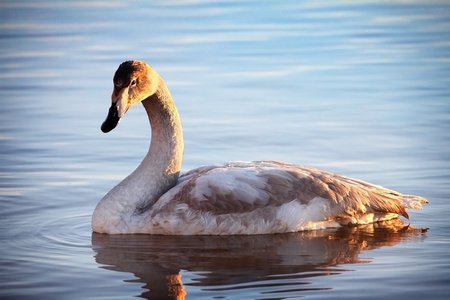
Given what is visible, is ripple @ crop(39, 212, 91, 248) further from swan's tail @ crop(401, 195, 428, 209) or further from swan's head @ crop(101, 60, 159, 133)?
swan's tail @ crop(401, 195, 428, 209)

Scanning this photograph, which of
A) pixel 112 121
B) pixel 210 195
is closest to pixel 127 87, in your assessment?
pixel 112 121

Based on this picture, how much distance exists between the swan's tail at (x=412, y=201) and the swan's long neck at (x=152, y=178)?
2386 millimetres

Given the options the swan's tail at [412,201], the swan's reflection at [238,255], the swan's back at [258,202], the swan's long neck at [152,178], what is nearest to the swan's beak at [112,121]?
the swan's long neck at [152,178]

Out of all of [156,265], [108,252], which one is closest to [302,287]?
[156,265]

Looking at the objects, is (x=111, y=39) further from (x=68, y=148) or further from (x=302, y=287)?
(x=302, y=287)

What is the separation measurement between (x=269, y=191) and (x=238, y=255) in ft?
3.11

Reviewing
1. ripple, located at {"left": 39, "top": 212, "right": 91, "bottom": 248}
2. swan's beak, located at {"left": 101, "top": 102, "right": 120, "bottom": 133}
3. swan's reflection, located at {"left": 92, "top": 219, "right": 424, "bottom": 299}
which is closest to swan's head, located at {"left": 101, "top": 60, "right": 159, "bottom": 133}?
swan's beak, located at {"left": 101, "top": 102, "right": 120, "bottom": 133}

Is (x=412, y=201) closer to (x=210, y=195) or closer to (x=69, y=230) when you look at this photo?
(x=210, y=195)

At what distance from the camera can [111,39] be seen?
21.7 meters

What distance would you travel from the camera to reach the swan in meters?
9.78

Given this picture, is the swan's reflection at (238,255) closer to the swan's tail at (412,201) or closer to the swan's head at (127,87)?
the swan's tail at (412,201)

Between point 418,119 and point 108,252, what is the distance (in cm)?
641

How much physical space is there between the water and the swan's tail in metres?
A: 0.18

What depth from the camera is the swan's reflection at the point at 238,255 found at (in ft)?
27.4
